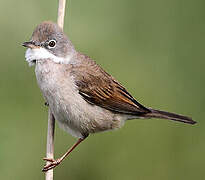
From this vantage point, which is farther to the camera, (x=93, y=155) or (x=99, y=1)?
(x=99, y=1)

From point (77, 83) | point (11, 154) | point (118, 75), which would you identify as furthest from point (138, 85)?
point (11, 154)

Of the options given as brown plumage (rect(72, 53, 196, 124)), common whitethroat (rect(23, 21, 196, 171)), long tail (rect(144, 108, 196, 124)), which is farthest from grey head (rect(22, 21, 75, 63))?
long tail (rect(144, 108, 196, 124))

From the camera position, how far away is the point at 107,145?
A: 7008 mm

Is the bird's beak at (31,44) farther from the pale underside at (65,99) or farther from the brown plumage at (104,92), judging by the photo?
the brown plumage at (104,92)

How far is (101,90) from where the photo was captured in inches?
251

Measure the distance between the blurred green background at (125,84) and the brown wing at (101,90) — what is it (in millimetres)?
771

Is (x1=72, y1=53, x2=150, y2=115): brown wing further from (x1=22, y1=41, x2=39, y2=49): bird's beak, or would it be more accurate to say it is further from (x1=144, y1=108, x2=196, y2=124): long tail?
(x1=22, y1=41, x2=39, y2=49): bird's beak

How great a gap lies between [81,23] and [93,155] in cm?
205

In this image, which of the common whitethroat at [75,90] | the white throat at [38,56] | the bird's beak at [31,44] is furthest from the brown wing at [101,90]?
the bird's beak at [31,44]

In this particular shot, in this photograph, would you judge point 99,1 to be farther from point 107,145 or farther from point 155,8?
point 107,145

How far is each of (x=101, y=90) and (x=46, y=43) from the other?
937mm

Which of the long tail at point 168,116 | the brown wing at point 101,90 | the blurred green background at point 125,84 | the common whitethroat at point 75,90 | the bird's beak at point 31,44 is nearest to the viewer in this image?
the bird's beak at point 31,44

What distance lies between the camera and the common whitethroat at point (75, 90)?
5.85 meters

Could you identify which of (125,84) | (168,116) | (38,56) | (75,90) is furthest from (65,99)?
(125,84)
